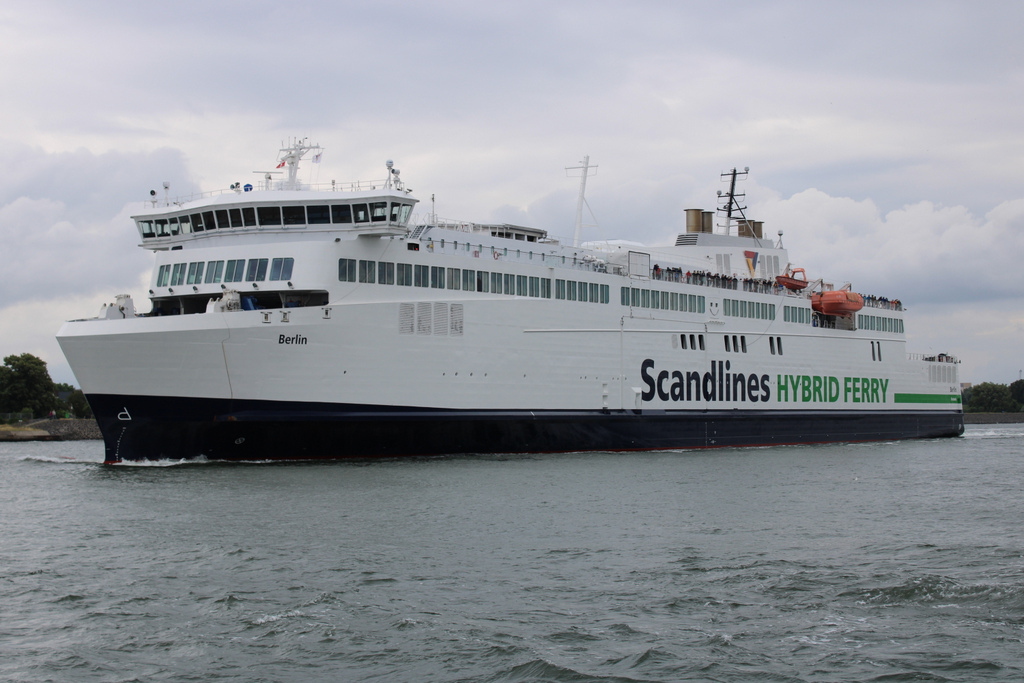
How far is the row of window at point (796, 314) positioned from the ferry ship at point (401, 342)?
94cm

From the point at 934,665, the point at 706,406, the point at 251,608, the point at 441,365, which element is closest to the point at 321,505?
Answer: the point at 251,608

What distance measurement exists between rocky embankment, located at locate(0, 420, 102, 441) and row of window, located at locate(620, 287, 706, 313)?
41.8m

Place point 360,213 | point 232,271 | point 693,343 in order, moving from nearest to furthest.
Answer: point 232,271, point 360,213, point 693,343

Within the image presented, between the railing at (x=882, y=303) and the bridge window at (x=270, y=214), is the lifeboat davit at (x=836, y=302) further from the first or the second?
the bridge window at (x=270, y=214)

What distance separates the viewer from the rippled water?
9.88m

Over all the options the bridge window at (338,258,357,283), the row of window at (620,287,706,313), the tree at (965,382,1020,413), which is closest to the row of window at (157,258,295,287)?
the bridge window at (338,258,357,283)

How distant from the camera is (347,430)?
2639cm

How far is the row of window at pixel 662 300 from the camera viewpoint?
112 feet

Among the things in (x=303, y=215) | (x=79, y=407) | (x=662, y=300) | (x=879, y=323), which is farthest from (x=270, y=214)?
(x=79, y=407)

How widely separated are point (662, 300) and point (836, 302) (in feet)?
35.5

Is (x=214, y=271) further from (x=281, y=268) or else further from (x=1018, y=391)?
(x=1018, y=391)

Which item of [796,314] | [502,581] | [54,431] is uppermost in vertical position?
[796,314]

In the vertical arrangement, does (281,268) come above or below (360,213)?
below

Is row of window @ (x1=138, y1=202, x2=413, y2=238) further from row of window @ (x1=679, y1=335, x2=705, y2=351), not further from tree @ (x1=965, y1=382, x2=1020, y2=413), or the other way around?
tree @ (x1=965, y1=382, x2=1020, y2=413)
